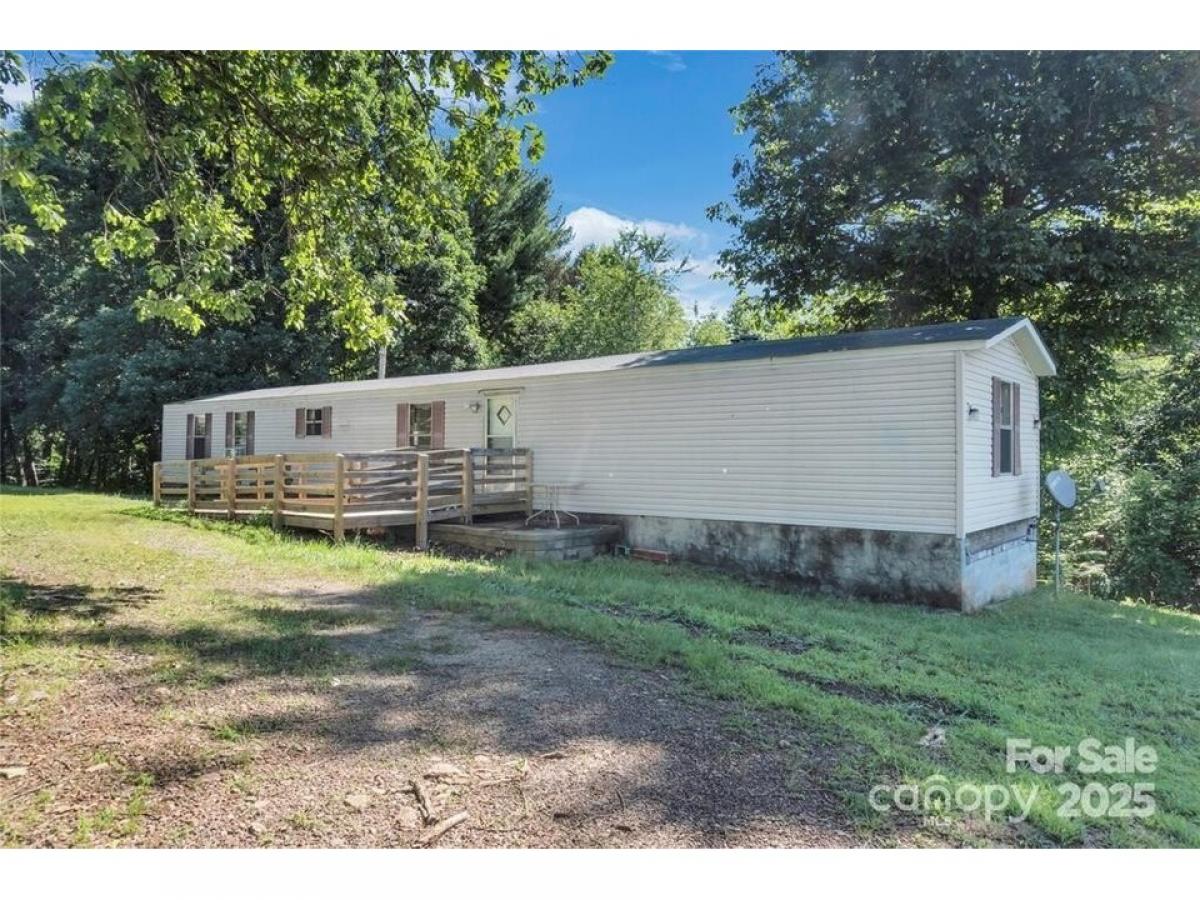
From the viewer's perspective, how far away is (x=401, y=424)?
38.3 feet

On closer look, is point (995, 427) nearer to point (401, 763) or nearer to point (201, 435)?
point (401, 763)

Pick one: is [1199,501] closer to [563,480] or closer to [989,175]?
[989,175]

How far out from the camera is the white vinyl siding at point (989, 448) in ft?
23.2

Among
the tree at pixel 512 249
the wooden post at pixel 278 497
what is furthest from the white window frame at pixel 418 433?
the tree at pixel 512 249

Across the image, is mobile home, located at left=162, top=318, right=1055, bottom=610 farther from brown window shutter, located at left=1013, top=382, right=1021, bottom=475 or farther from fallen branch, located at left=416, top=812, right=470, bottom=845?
fallen branch, located at left=416, top=812, right=470, bottom=845

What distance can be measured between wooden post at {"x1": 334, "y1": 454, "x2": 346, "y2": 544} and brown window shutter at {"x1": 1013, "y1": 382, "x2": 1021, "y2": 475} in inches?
321

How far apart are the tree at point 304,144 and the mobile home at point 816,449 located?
11.0 ft

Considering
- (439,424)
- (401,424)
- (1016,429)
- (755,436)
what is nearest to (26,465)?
(401,424)

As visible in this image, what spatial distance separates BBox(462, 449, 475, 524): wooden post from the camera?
950 centimetres

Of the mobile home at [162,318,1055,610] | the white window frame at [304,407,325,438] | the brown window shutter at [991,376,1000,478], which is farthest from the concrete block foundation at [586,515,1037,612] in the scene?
the white window frame at [304,407,325,438]

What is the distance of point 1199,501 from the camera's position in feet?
44.2
